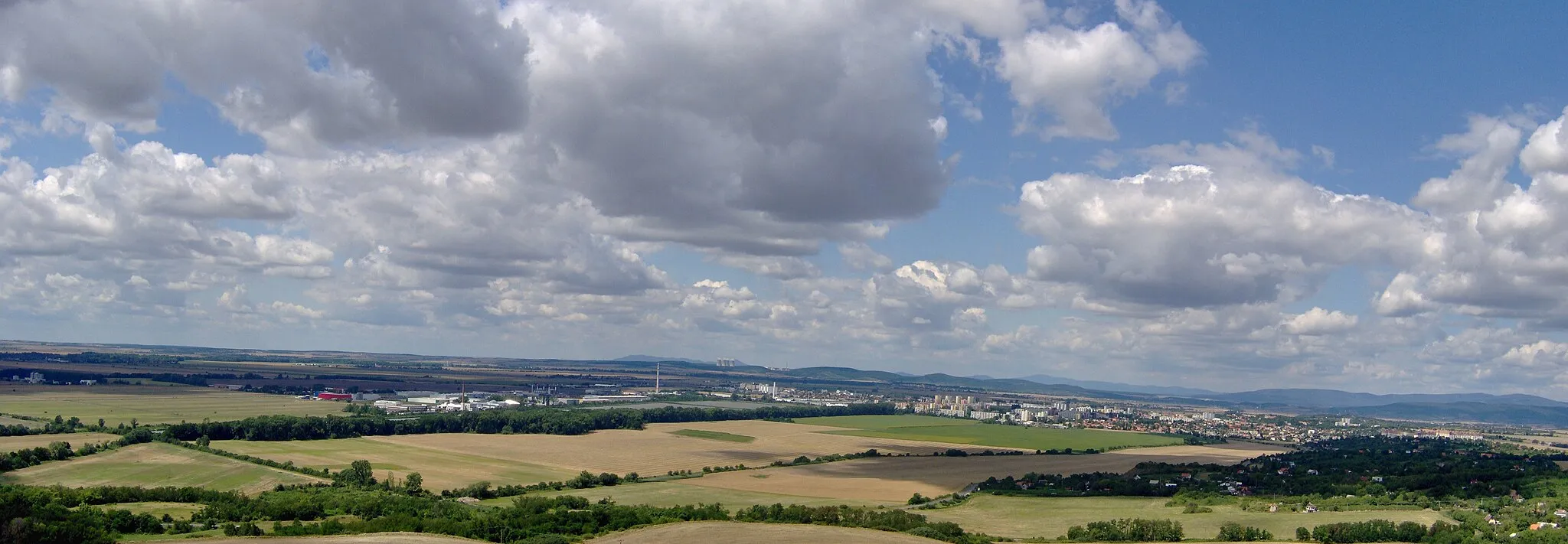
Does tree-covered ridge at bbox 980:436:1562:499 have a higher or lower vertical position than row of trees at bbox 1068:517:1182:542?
higher

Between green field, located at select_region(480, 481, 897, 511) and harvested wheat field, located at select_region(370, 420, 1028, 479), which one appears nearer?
green field, located at select_region(480, 481, 897, 511)

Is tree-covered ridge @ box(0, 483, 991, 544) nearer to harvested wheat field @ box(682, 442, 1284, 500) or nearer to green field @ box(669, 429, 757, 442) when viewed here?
harvested wheat field @ box(682, 442, 1284, 500)

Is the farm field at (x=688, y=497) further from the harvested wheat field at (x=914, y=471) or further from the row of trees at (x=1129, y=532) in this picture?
the row of trees at (x=1129, y=532)

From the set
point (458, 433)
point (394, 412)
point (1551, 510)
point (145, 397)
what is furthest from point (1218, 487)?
point (145, 397)

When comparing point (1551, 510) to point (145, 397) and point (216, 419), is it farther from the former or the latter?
point (145, 397)

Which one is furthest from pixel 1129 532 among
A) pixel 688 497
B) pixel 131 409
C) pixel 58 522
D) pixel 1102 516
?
pixel 131 409

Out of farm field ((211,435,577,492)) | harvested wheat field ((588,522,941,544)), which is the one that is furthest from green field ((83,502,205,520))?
harvested wheat field ((588,522,941,544))
